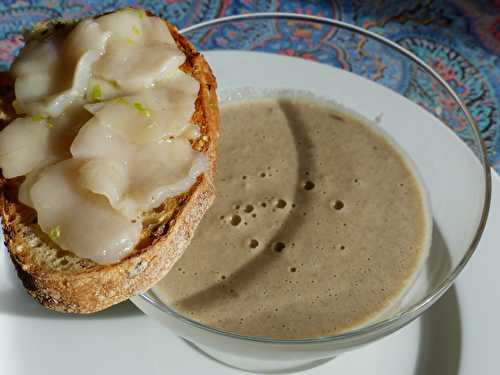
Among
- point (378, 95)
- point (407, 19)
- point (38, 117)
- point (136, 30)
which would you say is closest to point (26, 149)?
point (38, 117)

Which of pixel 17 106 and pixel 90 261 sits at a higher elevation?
pixel 17 106

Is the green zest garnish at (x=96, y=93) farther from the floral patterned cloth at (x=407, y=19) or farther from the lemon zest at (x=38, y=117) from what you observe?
the floral patterned cloth at (x=407, y=19)

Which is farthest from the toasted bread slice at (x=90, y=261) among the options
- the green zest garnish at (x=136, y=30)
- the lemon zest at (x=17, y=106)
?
the green zest garnish at (x=136, y=30)

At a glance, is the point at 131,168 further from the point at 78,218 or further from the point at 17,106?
the point at 17,106


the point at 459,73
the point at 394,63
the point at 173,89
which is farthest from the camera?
the point at 459,73

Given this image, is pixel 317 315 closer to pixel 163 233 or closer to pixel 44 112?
pixel 163 233

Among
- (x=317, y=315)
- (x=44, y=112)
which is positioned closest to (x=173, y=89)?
(x=44, y=112)
